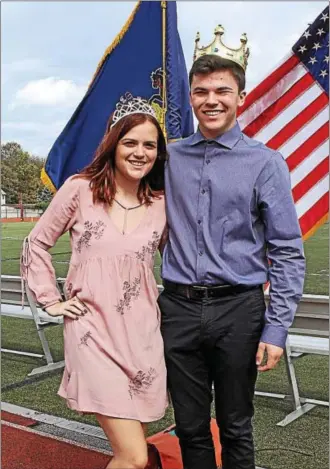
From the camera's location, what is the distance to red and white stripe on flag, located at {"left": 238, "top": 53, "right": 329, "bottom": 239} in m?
4.94

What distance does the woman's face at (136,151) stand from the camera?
250 centimetres

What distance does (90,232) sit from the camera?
2496 mm

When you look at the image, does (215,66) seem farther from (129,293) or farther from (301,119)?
(301,119)

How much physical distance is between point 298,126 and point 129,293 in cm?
302

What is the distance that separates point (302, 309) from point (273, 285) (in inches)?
136

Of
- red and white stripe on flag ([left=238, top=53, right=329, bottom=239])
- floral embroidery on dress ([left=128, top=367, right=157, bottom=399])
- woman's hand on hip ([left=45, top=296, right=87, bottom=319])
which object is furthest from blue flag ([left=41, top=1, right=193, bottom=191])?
floral embroidery on dress ([left=128, top=367, right=157, bottom=399])

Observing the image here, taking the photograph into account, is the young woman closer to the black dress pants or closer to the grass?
the black dress pants

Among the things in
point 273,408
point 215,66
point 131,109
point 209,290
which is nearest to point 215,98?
point 215,66

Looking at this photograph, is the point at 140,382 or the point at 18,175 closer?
the point at 140,382

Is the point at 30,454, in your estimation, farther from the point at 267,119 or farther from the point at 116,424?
the point at 267,119

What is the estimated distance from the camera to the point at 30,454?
3.79 meters

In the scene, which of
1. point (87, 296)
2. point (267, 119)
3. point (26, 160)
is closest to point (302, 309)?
point (267, 119)

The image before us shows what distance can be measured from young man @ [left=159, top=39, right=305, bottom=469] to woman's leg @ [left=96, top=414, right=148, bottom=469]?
0.30m

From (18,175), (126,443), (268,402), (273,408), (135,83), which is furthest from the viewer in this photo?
(18,175)
